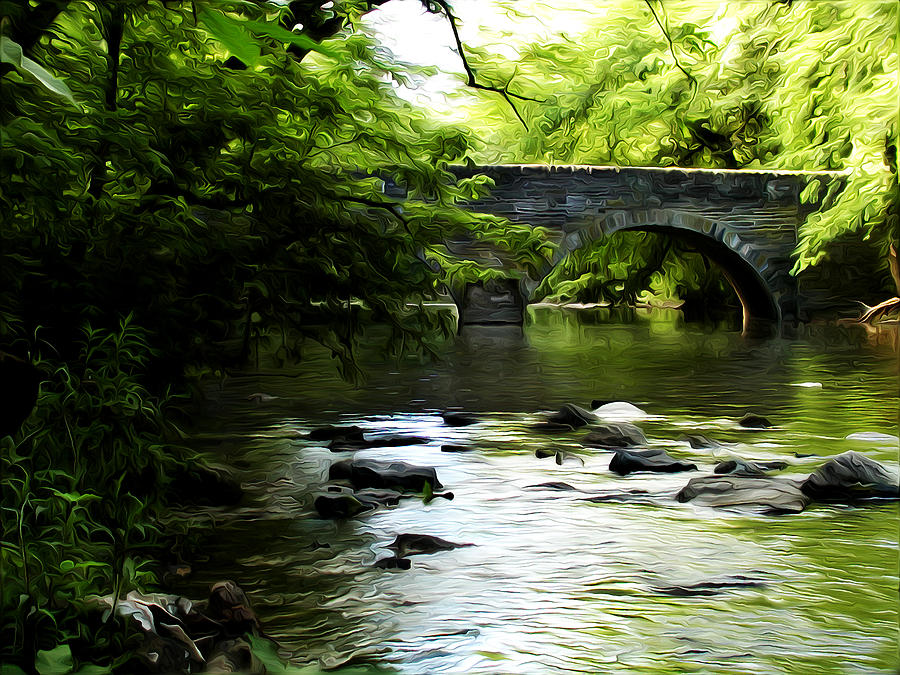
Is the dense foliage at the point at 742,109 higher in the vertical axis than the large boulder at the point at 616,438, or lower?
higher

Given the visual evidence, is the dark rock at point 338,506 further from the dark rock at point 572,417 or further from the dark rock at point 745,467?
the dark rock at point 572,417

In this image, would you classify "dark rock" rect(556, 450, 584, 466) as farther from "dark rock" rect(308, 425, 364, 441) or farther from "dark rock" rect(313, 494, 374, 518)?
"dark rock" rect(313, 494, 374, 518)

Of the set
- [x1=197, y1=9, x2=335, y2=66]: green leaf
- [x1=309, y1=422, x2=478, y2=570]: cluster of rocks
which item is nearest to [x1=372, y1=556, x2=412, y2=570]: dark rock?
[x1=309, y1=422, x2=478, y2=570]: cluster of rocks

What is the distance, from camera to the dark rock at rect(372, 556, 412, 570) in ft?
12.0

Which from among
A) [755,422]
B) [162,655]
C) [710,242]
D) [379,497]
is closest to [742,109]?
[710,242]

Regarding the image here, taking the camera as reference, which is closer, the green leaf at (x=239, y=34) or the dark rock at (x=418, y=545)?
the green leaf at (x=239, y=34)

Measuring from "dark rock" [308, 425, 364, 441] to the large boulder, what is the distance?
1373mm

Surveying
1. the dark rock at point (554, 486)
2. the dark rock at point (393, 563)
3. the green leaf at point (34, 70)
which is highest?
the green leaf at point (34, 70)

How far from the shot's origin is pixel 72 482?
317 centimetres

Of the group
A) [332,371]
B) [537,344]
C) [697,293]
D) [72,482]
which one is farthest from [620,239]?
[72,482]

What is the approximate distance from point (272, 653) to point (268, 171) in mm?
1875

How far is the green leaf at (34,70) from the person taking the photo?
2.67 ft

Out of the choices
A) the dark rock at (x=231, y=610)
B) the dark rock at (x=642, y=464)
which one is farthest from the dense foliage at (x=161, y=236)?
the dark rock at (x=642, y=464)

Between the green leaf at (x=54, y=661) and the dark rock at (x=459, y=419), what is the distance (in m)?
4.78
